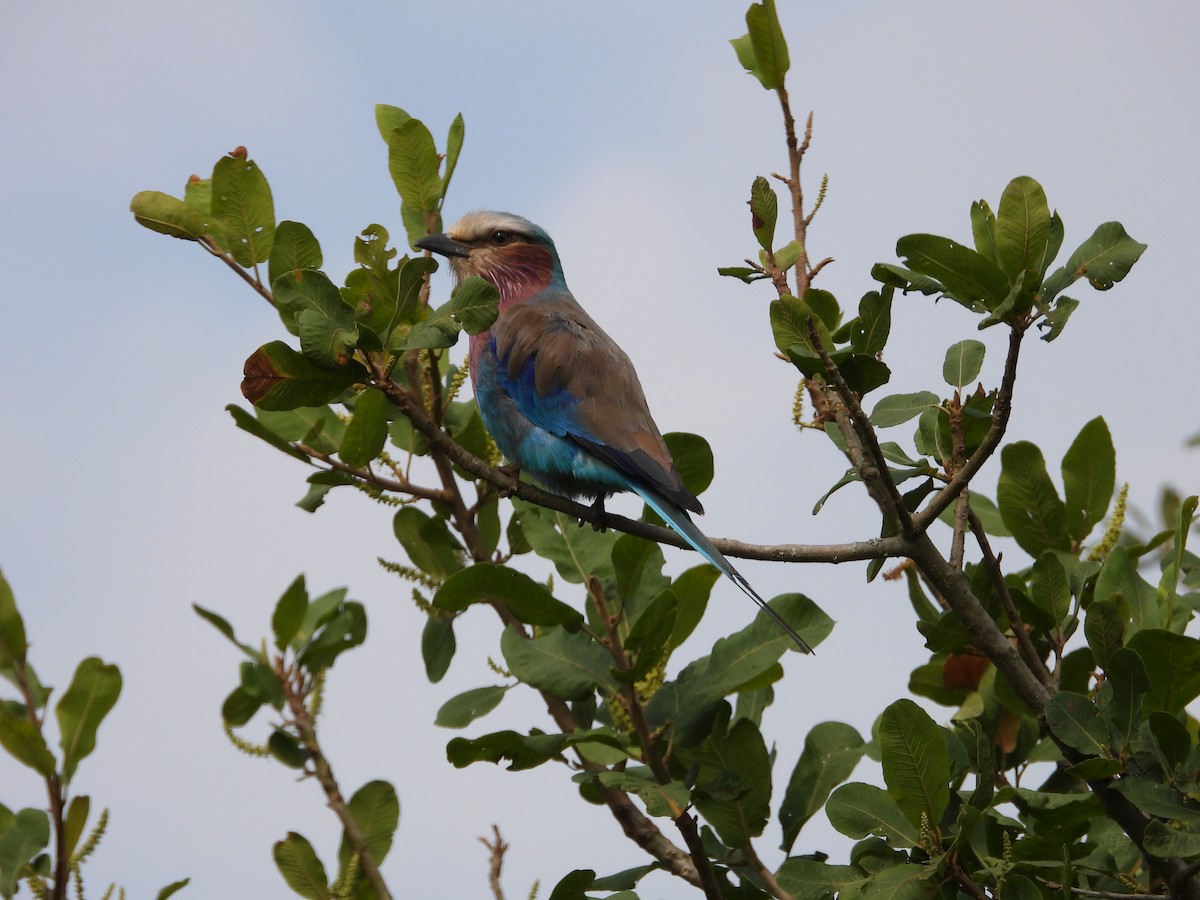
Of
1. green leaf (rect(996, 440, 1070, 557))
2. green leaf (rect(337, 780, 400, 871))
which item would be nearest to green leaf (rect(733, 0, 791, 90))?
green leaf (rect(996, 440, 1070, 557))

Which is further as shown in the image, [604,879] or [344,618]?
[344,618]

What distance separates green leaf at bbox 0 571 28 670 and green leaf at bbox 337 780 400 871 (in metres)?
0.95

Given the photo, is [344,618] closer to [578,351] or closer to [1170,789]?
[578,351]

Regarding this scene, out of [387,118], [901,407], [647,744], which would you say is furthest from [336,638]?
[901,407]

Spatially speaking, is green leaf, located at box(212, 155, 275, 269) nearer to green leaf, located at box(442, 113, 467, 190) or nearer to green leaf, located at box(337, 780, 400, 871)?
green leaf, located at box(442, 113, 467, 190)

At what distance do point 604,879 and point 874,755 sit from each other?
819 mm

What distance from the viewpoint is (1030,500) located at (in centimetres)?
349

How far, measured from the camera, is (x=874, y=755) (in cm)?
340

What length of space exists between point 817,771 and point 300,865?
1366mm

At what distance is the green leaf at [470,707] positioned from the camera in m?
3.51

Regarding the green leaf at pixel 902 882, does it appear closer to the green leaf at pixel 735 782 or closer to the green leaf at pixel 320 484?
the green leaf at pixel 735 782

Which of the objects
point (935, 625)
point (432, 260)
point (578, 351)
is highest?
point (578, 351)

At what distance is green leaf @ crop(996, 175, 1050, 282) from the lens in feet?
8.70

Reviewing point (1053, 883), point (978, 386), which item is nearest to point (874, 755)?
point (1053, 883)
